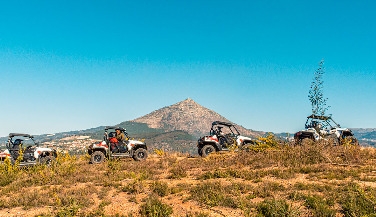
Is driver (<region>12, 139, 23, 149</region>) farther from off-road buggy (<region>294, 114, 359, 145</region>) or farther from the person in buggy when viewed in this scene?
off-road buggy (<region>294, 114, 359, 145</region>)

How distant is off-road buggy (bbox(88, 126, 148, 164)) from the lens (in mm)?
16547

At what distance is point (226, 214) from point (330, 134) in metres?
14.4

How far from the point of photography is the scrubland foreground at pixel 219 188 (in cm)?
688

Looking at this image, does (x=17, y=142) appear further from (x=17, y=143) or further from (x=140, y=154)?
(x=140, y=154)

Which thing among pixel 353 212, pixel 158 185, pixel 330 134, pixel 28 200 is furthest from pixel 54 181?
pixel 330 134

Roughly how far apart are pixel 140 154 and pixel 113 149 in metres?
1.63

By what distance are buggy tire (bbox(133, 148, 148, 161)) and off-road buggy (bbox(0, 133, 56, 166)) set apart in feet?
14.7

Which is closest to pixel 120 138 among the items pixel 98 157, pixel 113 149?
pixel 113 149

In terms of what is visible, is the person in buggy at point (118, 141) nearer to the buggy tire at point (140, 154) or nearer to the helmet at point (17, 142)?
the buggy tire at point (140, 154)

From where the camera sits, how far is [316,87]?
65.8ft

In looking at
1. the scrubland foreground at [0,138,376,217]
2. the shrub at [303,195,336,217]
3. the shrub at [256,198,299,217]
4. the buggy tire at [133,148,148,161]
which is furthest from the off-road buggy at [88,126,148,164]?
the shrub at [303,195,336,217]

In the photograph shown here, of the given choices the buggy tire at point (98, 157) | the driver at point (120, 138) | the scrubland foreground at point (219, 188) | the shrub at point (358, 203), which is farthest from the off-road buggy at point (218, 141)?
the shrub at point (358, 203)

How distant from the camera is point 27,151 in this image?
16.5 meters

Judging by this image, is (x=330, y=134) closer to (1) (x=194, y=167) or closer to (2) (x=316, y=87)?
(2) (x=316, y=87)
